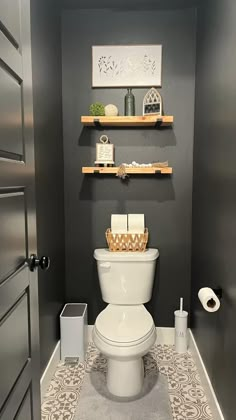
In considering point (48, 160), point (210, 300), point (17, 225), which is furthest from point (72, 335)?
point (17, 225)

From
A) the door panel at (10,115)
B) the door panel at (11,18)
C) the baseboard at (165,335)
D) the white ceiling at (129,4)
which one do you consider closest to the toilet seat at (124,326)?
the baseboard at (165,335)

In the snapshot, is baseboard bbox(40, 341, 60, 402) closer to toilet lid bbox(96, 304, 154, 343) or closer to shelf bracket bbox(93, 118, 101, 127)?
toilet lid bbox(96, 304, 154, 343)

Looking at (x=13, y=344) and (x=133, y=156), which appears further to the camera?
(x=133, y=156)

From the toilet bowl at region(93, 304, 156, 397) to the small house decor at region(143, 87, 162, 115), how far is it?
1.38 m

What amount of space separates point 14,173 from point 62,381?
158 centimetres

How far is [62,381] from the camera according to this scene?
200 centimetres

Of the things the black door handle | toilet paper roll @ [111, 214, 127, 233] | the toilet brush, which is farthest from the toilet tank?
the black door handle

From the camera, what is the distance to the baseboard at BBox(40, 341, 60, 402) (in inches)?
72.7

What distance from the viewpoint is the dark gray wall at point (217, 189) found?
144 centimetres

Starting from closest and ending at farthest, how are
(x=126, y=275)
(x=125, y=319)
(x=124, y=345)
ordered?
(x=124, y=345) < (x=125, y=319) < (x=126, y=275)

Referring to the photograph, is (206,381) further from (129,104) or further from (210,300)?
(129,104)

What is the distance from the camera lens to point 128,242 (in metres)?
2.26

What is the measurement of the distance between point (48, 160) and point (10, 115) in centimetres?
104

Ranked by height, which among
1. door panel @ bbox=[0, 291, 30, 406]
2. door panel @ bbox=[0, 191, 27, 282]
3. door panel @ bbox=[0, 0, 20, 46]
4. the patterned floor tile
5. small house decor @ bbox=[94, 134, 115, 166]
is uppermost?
door panel @ bbox=[0, 0, 20, 46]
